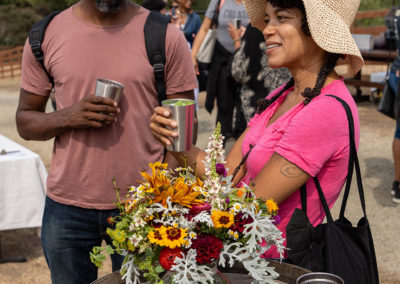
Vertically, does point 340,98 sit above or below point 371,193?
above

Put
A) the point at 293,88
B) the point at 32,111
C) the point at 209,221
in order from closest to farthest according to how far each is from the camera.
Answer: the point at 209,221 → the point at 293,88 → the point at 32,111

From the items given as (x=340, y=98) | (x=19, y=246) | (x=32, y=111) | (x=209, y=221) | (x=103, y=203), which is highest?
(x=340, y=98)

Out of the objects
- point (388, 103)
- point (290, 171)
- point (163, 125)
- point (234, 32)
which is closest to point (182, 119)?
point (163, 125)

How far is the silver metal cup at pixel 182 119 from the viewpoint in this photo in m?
1.95

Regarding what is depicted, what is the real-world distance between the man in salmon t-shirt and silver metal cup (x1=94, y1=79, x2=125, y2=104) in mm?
89

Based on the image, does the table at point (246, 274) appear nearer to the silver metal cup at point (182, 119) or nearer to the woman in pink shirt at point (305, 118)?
the woman in pink shirt at point (305, 118)

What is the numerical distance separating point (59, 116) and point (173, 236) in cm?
114

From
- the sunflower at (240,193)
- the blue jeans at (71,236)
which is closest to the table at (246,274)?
the sunflower at (240,193)

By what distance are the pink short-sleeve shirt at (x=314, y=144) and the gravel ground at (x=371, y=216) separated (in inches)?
109

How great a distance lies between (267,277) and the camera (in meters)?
1.62

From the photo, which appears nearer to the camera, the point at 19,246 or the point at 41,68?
the point at 41,68

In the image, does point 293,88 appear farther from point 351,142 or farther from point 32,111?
point 32,111

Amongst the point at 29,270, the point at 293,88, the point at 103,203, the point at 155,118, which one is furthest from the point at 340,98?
the point at 29,270

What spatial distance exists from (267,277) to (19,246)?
4.20m
